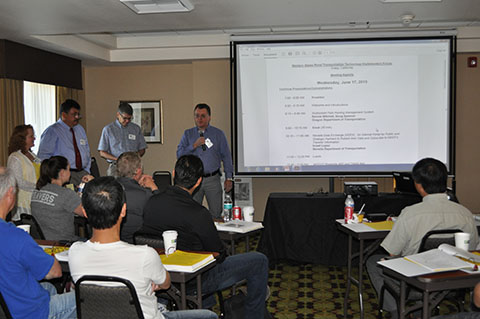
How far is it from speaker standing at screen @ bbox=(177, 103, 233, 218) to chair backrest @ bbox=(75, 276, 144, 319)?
3.41 meters

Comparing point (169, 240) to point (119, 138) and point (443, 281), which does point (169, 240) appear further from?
point (119, 138)

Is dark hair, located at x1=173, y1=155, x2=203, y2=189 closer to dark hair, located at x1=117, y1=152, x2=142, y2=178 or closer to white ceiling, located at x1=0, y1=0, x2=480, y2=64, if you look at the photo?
dark hair, located at x1=117, y1=152, x2=142, y2=178

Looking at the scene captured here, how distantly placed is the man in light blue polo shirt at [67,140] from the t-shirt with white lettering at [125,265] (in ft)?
12.0

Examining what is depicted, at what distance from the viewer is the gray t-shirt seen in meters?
3.51

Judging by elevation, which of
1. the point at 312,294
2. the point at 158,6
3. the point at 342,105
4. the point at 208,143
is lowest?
the point at 312,294

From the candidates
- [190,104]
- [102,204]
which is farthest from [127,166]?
[190,104]

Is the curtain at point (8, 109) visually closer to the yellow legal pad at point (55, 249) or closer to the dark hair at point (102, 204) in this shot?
the yellow legal pad at point (55, 249)

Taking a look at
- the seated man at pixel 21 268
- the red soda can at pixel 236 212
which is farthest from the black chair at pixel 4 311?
the red soda can at pixel 236 212

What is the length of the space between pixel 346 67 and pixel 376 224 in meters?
3.12

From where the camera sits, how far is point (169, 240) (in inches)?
104

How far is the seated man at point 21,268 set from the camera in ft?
6.75

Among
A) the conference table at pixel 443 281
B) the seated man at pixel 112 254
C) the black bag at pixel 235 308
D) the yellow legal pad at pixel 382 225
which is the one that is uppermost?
the seated man at pixel 112 254

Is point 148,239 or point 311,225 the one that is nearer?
point 148,239

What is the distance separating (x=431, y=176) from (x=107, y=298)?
217cm
